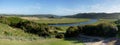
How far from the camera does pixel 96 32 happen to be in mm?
52031

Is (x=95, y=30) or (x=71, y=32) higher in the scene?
(x=95, y=30)

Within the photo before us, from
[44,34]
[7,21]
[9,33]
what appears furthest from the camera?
[7,21]

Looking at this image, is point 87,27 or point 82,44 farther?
point 87,27

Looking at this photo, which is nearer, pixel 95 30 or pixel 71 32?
pixel 71 32

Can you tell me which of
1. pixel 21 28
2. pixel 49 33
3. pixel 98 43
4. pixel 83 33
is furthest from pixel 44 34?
pixel 98 43

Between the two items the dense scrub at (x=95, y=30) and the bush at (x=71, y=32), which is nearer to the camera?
the bush at (x=71, y=32)

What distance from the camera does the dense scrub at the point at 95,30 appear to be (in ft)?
167

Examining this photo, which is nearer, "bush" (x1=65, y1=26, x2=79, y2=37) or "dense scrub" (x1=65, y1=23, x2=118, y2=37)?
"bush" (x1=65, y1=26, x2=79, y2=37)

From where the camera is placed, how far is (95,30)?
5178 cm

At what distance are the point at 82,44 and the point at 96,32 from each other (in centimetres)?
1240

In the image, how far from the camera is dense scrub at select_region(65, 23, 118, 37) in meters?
50.9

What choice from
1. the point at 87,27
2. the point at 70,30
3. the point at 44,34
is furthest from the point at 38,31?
the point at 87,27

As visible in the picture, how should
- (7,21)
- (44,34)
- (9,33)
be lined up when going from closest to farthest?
(9,33)
(44,34)
(7,21)

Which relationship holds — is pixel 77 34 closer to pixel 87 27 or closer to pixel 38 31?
pixel 87 27
